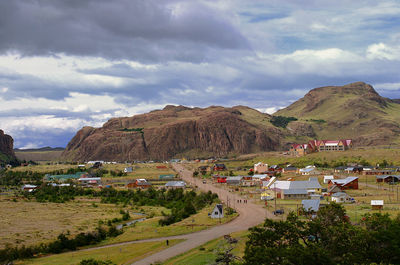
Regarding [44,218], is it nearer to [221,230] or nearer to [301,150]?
[221,230]

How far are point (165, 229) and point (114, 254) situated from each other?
11307mm

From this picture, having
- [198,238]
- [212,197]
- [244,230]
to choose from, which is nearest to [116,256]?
[198,238]

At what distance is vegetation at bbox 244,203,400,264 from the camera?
81.2 feet

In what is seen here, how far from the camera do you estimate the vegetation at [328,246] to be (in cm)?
2475

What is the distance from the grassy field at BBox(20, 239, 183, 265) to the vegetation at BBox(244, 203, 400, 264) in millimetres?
15904

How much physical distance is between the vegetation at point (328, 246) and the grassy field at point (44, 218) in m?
33.7

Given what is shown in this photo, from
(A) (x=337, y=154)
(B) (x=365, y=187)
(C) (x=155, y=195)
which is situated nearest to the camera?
(B) (x=365, y=187)

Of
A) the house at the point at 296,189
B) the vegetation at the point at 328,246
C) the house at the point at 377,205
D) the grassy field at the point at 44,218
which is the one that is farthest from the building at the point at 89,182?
the vegetation at the point at 328,246

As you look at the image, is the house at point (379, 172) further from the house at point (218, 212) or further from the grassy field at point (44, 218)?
the grassy field at point (44, 218)

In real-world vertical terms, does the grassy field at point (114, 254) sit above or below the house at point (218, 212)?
below

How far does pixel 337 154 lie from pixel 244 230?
10582cm

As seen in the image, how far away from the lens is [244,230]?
4784 cm

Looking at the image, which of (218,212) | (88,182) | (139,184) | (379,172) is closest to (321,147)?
(379,172)

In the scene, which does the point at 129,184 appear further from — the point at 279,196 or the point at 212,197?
the point at 279,196
